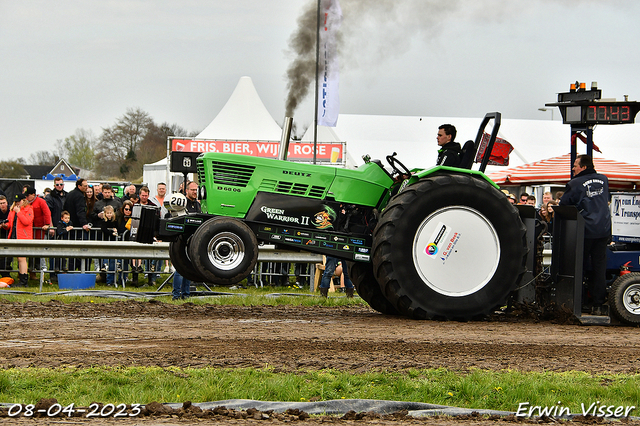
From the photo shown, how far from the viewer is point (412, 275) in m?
8.14

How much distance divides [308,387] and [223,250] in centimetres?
319

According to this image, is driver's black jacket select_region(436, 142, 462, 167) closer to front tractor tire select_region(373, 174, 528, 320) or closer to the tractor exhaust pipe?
front tractor tire select_region(373, 174, 528, 320)

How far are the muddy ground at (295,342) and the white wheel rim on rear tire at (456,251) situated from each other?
0.46m

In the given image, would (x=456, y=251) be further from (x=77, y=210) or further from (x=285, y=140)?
(x=77, y=210)

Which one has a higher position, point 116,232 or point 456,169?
point 456,169

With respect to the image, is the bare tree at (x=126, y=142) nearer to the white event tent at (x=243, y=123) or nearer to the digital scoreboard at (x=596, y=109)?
the white event tent at (x=243, y=123)

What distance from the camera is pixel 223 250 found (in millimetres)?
7910

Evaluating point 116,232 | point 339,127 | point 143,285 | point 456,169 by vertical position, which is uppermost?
point 339,127

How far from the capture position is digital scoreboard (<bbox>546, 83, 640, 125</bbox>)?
350 inches

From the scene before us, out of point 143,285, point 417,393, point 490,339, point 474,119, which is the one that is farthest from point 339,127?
point 417,393

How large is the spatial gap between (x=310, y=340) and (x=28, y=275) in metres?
9.10

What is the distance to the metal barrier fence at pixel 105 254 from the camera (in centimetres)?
1288

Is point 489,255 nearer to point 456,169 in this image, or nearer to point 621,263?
point 456,169

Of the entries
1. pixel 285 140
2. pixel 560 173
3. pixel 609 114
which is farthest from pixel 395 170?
pixel 560 173
